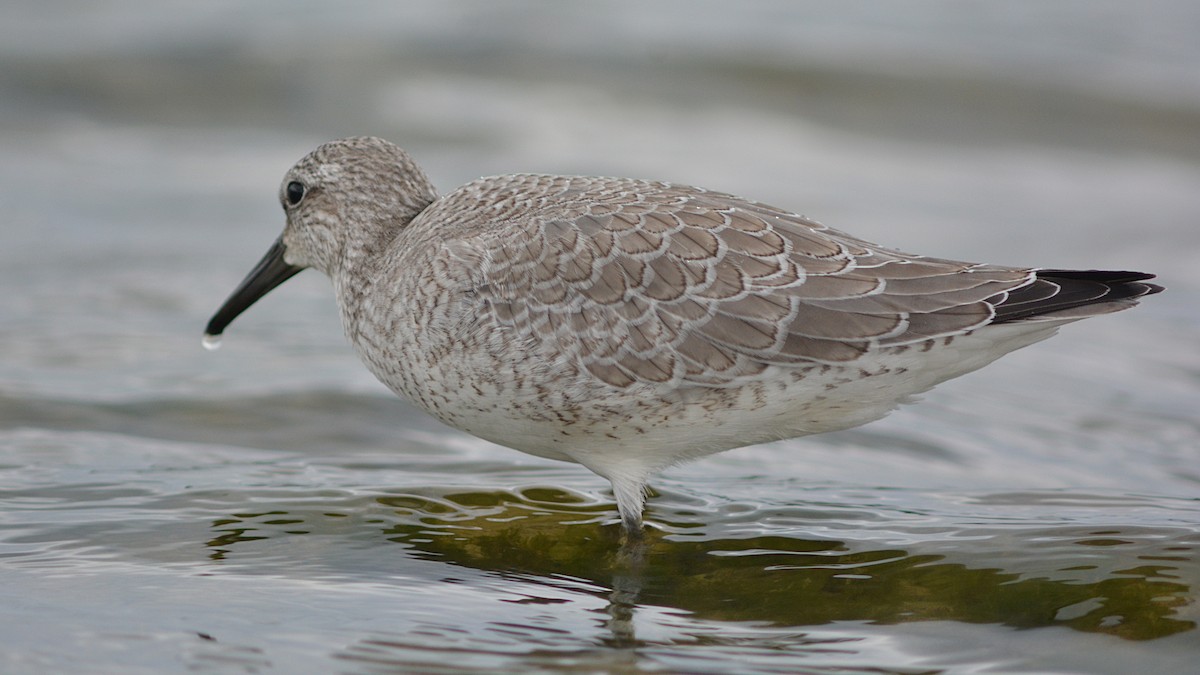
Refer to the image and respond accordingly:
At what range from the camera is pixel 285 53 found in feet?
50.0

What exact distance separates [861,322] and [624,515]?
4.27 ft

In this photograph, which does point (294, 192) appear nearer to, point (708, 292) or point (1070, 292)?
point (708, 292)

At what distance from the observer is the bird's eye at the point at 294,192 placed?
6715 mm

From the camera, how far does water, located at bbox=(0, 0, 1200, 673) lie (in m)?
5.03

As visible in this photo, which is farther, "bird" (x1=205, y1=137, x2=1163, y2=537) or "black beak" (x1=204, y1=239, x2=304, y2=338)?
"black beak" (x1=204, y1=239, x2=304, y2=338)

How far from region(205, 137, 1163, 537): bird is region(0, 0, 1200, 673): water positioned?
1.81 feet

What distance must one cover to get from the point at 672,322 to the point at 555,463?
1719 mm

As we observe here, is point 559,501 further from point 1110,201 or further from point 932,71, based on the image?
point 932,71

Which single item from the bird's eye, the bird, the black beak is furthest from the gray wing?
the black beak

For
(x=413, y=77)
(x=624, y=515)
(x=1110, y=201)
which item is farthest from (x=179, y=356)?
(x=1110, y=201)

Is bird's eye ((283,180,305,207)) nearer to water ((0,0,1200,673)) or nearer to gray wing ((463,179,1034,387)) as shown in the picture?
water ((0,0,1200,673))

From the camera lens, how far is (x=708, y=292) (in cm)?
547

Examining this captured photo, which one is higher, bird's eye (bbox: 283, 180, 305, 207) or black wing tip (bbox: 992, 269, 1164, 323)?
bird's eye (bbox: 283, 180, 305, 207)

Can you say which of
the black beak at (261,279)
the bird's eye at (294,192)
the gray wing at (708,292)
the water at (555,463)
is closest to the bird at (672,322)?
the gray wing at (708,292)
